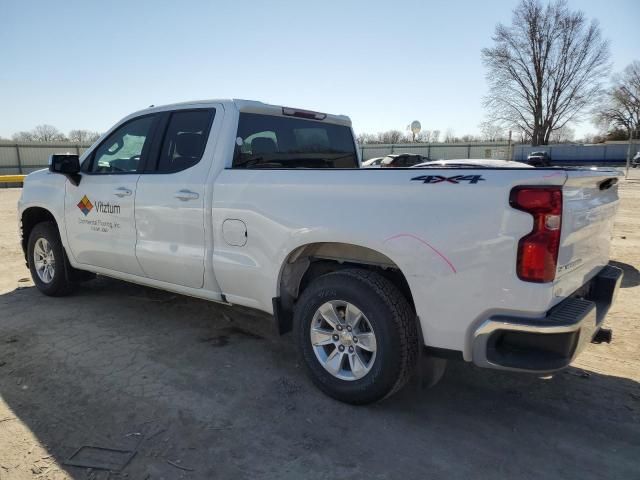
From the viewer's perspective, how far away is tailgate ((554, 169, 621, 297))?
2.59 m

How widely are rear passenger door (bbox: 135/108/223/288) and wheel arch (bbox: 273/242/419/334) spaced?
783 mm

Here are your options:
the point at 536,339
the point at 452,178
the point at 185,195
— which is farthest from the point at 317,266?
the point at 536,339

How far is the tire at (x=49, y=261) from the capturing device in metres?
5.46

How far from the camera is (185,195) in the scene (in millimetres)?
3959

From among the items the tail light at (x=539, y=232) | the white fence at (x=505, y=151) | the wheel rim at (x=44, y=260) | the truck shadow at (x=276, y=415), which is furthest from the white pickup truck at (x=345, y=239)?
the white fence at (x=505, y=151)

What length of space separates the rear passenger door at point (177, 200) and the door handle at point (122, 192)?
0.14 meters

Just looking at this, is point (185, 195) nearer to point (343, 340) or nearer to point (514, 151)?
point (343, 340)

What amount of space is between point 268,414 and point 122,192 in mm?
2521

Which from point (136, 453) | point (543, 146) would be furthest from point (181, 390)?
point (543, 146)

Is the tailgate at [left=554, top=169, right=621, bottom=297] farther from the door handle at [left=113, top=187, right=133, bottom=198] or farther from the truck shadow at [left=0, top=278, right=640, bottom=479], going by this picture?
the door handle at [left=113, top=187, right=133, bottom=198]

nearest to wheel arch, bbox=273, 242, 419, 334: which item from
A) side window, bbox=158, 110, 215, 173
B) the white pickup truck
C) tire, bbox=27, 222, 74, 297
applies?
the white pickup truck

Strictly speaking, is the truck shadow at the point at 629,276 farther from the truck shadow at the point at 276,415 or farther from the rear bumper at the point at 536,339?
the rear bumper at the point at 536,339

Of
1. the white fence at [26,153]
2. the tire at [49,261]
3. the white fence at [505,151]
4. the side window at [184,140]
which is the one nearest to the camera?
the side window at [184,140]

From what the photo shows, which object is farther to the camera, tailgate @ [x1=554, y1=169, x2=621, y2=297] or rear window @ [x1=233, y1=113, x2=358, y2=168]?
rear window @ [x1=233, y1=113, x2=358, y2=168]
